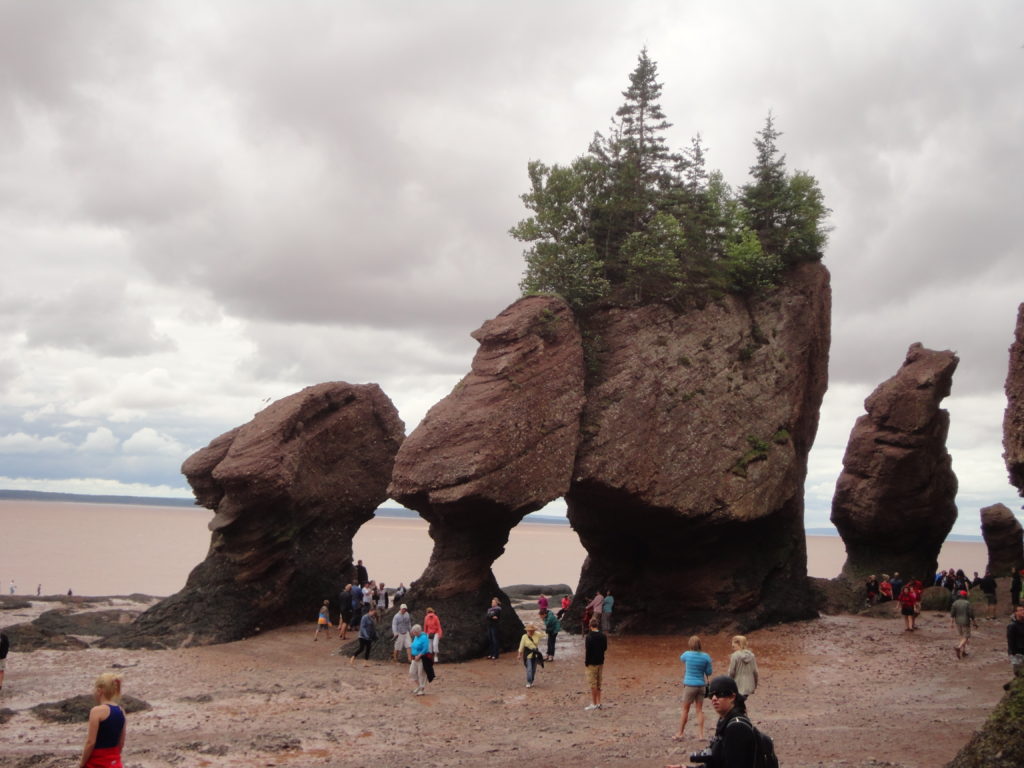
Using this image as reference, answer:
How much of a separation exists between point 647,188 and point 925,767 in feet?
86.4

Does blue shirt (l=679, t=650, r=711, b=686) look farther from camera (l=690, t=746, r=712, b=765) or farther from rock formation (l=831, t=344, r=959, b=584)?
rock formation (l=831, t=344, r=959, b=584)

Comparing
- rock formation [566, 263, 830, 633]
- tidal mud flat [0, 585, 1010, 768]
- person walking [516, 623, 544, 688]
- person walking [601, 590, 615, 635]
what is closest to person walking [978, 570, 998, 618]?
tidal mud flat [0, 585, 1010, 768]

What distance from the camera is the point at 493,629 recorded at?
27.2 m

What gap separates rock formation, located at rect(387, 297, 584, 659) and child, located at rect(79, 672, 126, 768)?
1734 centimetres

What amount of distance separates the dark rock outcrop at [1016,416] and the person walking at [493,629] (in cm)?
1468

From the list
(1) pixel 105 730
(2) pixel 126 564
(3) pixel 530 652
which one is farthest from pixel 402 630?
(2) pixel 126 564

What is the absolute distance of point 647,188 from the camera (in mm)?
35969

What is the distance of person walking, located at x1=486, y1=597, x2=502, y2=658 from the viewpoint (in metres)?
27.0

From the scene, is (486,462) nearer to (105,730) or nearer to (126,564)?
(105,730)

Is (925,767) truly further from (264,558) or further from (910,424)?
(910,424)

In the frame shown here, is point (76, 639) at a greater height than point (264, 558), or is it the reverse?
point (264, 558)

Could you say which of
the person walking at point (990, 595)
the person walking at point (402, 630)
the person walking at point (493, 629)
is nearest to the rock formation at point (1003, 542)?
the person walking at point (990, 595)

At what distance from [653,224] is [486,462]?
40.4 ft

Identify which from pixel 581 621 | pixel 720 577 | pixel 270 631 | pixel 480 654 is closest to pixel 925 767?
pixel 480 654
